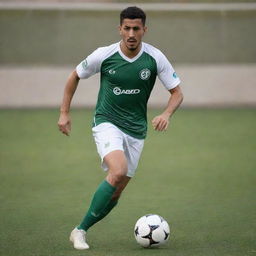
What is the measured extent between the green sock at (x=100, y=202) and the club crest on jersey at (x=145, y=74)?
1.00 meters

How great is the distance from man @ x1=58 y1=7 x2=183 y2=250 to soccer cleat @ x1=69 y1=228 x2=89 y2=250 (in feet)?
0.28

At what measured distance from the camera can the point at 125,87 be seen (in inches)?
314

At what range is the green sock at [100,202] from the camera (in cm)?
760

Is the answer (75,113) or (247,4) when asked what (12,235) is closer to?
(75,113)

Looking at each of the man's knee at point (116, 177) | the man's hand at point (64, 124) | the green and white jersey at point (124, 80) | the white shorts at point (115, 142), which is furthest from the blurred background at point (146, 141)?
the green and white jersey at point (124, 80)

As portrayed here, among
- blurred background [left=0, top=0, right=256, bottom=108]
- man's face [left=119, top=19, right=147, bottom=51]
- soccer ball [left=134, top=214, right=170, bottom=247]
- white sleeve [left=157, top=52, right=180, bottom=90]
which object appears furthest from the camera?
blurred background [left=0, top=0, right=256, bottom=108]

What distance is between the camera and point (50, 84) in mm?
19531

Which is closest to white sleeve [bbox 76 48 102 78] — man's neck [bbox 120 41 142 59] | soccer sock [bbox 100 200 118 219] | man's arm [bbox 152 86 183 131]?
man's neck [bbox 120 41 142 59]

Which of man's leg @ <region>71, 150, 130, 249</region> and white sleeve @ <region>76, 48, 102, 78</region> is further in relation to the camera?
white sleeve @ <region>76, 48, 102, 78</region>

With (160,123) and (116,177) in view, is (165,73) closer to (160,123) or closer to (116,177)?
(160,123)

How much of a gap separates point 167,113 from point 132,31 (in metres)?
0.76

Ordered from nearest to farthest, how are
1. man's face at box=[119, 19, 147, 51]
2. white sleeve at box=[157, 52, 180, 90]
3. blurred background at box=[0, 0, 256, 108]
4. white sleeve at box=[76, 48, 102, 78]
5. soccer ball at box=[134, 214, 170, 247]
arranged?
soccer ball at box=[134, 214, 170, 247] → man's face at box=[119, 19, 147, 51] → white sleeve at box=[76, 48, 102, 78] → white sleeve at box=[157, 52, 180, 90] → blurred background at box=[0, 0, 256, 108]

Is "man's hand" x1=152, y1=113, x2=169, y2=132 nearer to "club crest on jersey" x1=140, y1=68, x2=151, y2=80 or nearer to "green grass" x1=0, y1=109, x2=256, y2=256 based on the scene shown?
"club crest on jersey" x1=140, y1=68, x2=151, y2=80

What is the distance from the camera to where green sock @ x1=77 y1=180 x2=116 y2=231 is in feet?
24.9
